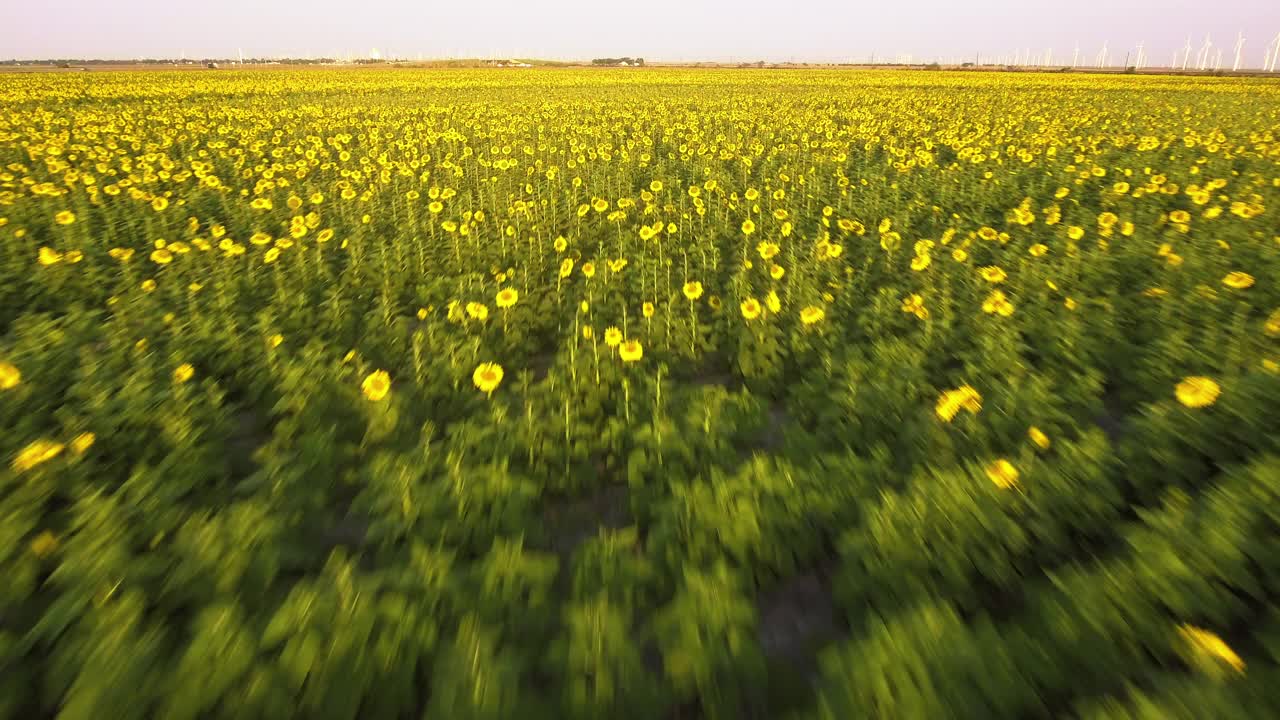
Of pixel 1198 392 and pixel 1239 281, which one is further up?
pixel 1239 281

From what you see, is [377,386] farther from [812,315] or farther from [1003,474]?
[1003,474]

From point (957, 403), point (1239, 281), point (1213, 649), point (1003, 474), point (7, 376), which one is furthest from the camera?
point (1239, 281)

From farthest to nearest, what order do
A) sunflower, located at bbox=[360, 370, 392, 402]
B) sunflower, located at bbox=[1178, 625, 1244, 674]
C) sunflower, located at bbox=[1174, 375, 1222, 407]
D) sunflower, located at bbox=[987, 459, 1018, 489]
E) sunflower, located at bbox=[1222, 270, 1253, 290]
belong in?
sunflower, located at bbox=[1222, 270, 1253, 290]
sunflower, located at bbox=[360, 370, 392, 402]
sunflower, located at bbox=[1174, 375, 1222, 407]
sunflower, located at bbox=[987, 459, 1018, 489]
sunflower, located at bbox=[1178, 625, 1244, 674]

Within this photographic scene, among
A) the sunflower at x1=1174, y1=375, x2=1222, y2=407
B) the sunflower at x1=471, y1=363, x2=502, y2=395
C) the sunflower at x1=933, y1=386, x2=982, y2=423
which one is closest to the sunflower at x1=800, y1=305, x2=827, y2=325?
the sunflower at x1=933, y1=386, x2=982, y2=423

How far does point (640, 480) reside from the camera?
2.70 m

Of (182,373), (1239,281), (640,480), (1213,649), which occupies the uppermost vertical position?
(1239,281)

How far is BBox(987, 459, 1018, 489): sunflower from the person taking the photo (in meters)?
2.23

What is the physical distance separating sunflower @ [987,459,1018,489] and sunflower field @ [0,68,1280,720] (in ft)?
0.04

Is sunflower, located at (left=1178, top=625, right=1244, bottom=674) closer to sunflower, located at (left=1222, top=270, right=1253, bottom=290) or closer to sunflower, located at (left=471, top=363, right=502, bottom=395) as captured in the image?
sunflower, located at (left=471, top=363, right=502, bottom=395)

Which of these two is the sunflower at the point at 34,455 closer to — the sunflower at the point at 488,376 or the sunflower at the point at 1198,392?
the sunflower at the point at 488,376

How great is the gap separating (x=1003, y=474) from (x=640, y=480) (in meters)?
1.50

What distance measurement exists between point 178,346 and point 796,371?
13.4ft

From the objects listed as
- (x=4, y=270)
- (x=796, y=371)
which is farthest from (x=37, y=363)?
(x=796, y=371)

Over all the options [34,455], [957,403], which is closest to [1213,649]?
[957,403]
